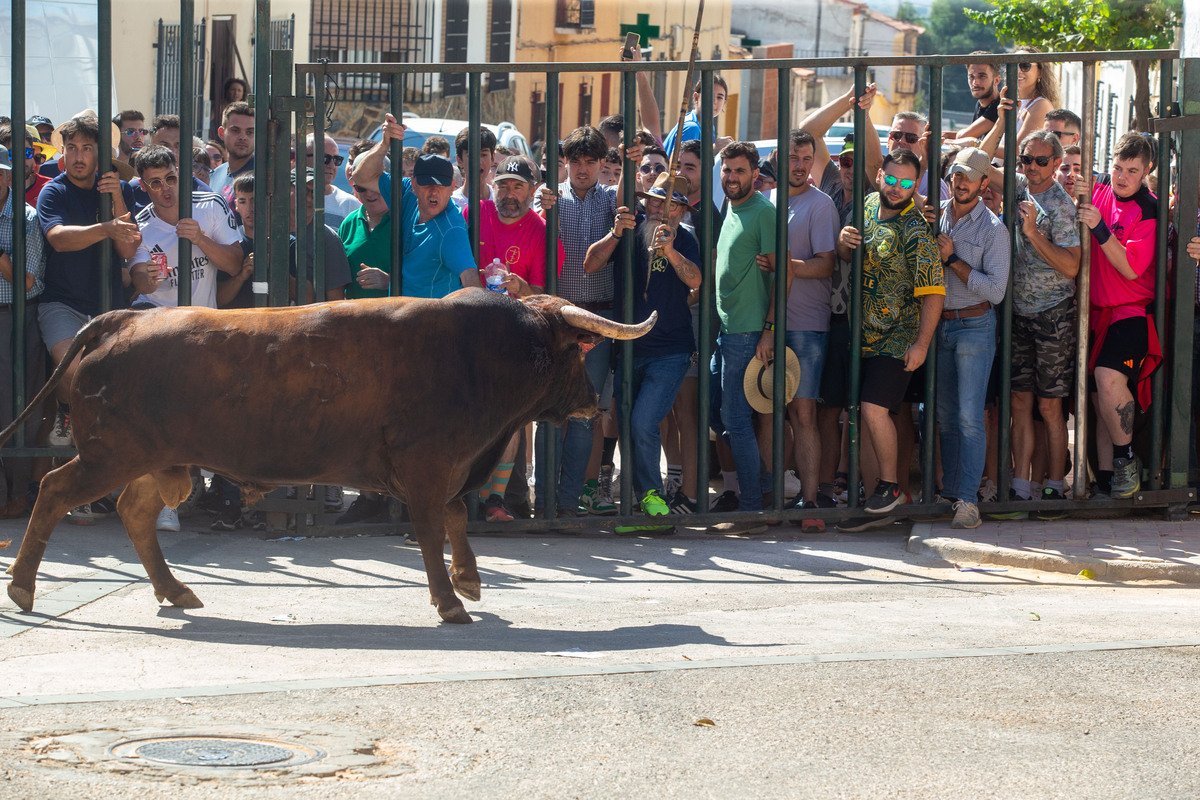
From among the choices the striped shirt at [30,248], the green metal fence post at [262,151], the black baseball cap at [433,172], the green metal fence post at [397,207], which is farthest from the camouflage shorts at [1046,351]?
the striped shirt at [30,248]

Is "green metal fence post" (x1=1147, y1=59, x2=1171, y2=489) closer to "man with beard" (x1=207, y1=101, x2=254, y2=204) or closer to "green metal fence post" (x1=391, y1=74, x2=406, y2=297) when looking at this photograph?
"green metal fence post" (x1=391, y1=74, x2=406, y2=297)

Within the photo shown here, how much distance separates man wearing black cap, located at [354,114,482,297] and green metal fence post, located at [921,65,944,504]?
8.81 ft

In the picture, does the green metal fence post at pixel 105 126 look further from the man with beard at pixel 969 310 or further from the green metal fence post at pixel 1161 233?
the green metal fence post at pixel 1161 233

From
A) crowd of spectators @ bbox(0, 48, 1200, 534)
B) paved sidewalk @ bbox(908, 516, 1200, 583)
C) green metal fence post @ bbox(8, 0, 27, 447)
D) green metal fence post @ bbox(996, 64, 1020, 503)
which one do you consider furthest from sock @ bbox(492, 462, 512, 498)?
green metal fence post @ bbox(996, 64, 1020, 503)

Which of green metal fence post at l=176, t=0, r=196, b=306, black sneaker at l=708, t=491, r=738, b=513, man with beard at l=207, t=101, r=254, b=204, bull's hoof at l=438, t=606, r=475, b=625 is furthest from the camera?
man with beard at l=207, t=101, r=254, b=204

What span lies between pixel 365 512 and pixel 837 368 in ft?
9.75

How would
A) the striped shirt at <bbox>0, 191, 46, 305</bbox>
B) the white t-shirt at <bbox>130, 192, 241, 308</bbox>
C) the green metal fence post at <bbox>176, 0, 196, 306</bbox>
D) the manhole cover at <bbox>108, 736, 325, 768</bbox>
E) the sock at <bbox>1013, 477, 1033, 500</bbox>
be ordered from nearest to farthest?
1. the manhole cover at <bbox>108, 736, 325, 768</bbox>
2. the green metal fence post at <bbox>176, 0, 196, 306</bbox>
3. the striped shirt at <bbox>0, 191, 46, 305</bbox>
4. the white t-shirt at <bbox>130, 192, 241, 308</bbox>
5. the sock at <bbox>1013, 477, 1033, 500</bbox>

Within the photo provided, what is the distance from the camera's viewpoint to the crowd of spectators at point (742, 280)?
853 cm

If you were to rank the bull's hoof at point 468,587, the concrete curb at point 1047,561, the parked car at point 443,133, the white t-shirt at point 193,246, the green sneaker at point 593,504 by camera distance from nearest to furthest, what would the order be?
the bull's hoof at point 468,587 < the concrete curb at point 1047,561 < the white t-shirt at point 193,246 < the green sneaker at point 593,504 < the parked car at point 443,133

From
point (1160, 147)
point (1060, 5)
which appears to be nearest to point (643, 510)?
point (1160, 147)

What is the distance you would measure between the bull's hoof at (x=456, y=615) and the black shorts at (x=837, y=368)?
3372 mm

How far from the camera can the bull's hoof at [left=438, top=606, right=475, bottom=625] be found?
21.5 ft

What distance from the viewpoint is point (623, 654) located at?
6070 mm

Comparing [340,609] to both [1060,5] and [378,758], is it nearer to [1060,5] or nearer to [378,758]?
[378,758]
